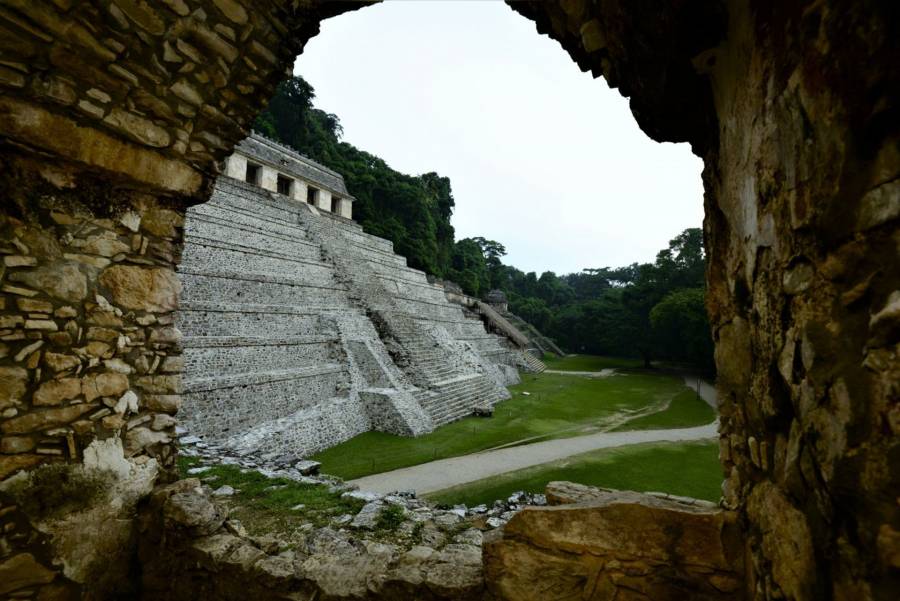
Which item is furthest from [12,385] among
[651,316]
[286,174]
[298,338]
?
[651,316]

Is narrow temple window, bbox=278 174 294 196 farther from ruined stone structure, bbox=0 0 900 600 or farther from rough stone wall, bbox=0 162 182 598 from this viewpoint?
rough stone wall, bbox=0 162 182 598

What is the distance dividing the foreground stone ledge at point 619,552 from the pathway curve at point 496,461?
17.6ft

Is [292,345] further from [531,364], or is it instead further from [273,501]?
[531,364]

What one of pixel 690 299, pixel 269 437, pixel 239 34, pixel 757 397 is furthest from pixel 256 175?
pixel 690 299

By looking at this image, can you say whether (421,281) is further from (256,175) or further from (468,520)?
(468,520)

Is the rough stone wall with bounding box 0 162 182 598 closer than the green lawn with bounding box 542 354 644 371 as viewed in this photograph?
Yes

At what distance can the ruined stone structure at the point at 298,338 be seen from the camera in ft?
29.8

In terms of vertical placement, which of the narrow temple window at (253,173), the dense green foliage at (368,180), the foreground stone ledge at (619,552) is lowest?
the foreground stone ledge at (619,552)

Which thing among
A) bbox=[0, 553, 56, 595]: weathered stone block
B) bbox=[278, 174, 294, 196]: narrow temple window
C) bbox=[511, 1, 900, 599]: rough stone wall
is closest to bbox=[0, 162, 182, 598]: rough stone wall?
bbox=[0, 553, 56, 595]: weathered stone block

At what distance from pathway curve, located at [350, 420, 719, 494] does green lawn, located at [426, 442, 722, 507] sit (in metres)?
0.40

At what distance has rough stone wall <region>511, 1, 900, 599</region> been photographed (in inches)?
42.4

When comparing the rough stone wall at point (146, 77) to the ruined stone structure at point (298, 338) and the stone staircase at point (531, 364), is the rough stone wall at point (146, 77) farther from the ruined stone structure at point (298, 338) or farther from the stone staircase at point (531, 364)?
the stone staircase at point (531, 364)

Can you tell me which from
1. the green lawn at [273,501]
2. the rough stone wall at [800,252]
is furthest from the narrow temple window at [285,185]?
the rough stone wall at [800,252]

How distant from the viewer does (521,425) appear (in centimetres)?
1271
